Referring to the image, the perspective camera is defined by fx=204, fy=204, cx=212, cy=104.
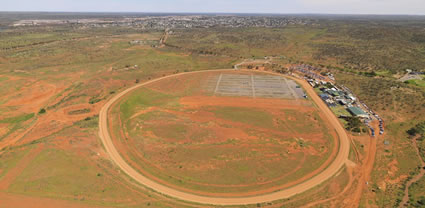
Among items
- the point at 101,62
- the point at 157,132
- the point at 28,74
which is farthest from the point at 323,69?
the point at 28,74

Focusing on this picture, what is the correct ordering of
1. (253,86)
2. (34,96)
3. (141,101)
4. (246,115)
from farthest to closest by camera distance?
(253,86), (34,96), (141,101), (246,115)

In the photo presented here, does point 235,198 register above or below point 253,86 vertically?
below

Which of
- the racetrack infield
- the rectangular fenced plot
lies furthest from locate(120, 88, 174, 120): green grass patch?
the rectangular fenced plot

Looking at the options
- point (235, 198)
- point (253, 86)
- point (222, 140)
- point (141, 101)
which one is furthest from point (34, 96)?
point (253, 86)

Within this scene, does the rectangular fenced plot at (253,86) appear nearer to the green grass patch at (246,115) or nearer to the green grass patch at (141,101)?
the green grass patch at (246,115)

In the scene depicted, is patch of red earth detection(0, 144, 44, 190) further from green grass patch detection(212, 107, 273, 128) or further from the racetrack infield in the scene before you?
green grass patch detection(212, 107, 273, 128)

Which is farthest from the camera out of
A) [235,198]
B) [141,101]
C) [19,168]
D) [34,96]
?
[34,96]

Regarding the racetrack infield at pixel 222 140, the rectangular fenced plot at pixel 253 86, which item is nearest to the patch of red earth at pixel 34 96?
the racetrack infield at pixel 222 140

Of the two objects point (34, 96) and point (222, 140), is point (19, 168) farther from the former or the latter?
point (34, 96)
